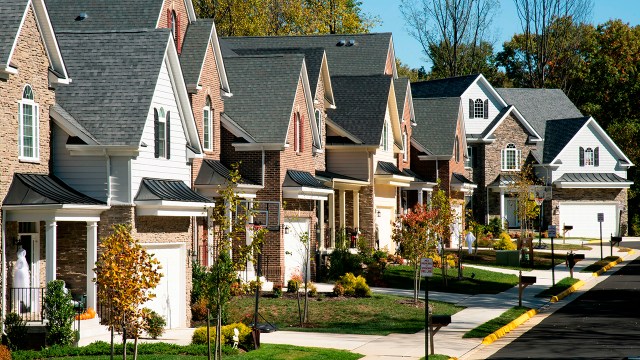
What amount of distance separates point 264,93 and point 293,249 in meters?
6.25

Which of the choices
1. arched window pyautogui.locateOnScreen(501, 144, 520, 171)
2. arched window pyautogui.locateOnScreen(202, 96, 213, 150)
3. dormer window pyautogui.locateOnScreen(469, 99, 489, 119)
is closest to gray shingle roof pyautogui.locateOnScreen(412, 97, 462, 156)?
dormer window pyautogui.locateOnScreen(469, 99, 489, 119)

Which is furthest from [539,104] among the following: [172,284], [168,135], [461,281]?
[172,284]

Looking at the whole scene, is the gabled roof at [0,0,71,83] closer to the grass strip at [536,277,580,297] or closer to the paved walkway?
the paved walkway

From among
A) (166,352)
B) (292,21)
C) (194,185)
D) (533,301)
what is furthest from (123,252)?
(292,21)

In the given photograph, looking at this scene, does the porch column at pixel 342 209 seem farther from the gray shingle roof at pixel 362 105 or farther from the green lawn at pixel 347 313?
the green lawn at pixel 347 313

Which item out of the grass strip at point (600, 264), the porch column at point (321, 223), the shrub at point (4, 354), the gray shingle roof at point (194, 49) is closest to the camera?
the shrub at point (4, 354)

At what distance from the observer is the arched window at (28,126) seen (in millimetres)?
25245

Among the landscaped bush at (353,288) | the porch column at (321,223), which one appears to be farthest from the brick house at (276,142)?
the landscaped bush at (353,288)

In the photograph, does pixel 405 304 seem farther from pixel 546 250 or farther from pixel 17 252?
pixel 546 250

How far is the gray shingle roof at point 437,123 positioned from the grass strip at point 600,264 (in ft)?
34.1

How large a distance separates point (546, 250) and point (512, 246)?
2.83 metres

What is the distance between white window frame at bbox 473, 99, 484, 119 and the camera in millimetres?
75312

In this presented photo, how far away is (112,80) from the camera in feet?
92.5

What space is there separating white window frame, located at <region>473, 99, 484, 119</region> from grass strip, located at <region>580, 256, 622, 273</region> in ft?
66.3
